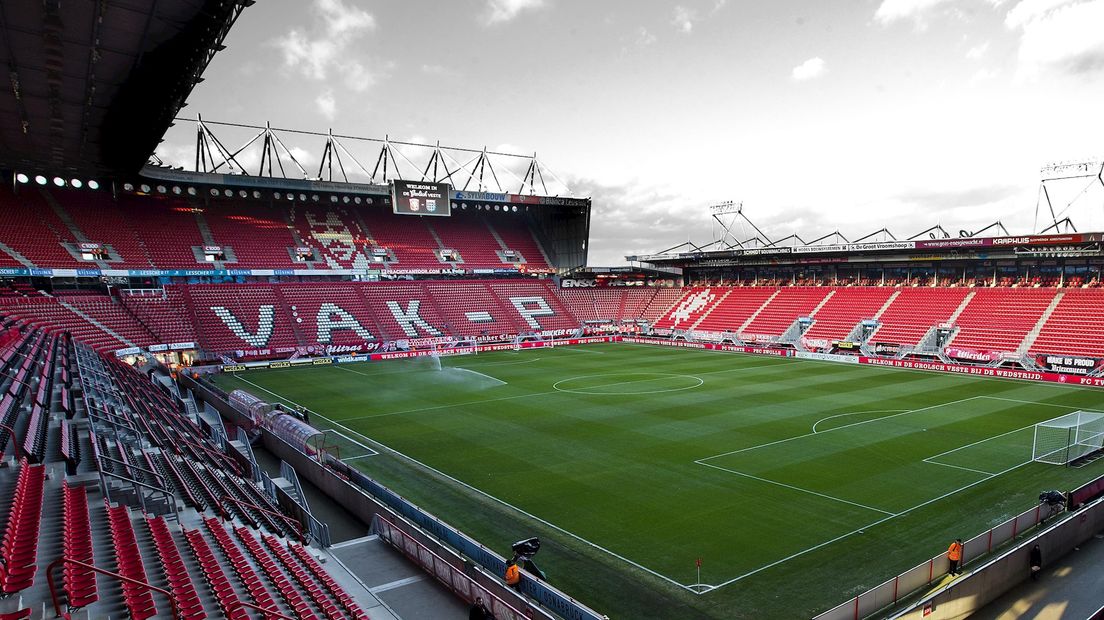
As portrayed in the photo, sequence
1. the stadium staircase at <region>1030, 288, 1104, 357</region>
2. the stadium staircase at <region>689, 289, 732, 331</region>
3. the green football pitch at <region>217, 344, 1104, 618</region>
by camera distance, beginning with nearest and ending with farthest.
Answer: the green football pitch at <region>217, 344, 1104, 618</region> → the stadium staircase at <region>1030, 288, 1104, 357</region> → the stadium staircase at <region>689, 289, 732, 331</region>

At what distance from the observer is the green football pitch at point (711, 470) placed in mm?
13406

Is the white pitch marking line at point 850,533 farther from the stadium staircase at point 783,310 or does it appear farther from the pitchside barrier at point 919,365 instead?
the stadium staircase at point 783,310

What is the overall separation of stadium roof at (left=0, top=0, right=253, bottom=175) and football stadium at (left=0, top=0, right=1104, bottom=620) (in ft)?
0.54

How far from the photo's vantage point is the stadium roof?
17.5 metres

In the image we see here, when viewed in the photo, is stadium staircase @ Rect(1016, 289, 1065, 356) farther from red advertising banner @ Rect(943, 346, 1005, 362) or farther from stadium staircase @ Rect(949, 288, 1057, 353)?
red advertising banner @ Rect(943, 346, 1005, 362)

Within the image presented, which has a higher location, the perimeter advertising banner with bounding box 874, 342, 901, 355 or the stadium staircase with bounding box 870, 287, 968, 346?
the stadium staircase with bounding box 870, 287, 968, 346

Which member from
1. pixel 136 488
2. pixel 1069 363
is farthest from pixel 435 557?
pixel 1069 363

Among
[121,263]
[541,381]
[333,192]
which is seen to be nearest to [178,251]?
[121,263]

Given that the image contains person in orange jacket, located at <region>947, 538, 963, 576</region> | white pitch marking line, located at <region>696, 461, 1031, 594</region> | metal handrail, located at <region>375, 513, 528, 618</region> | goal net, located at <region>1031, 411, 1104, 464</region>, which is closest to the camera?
metal handrail, located at <region>375, 513, 528, 618</region>

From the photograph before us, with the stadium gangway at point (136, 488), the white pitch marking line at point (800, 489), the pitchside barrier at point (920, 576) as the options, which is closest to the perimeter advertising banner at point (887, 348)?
the white pitch marking line at point (800, 489)

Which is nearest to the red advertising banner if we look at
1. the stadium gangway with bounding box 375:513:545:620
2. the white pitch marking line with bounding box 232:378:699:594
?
the white pitch marking line with bounding box 232:378:699:594

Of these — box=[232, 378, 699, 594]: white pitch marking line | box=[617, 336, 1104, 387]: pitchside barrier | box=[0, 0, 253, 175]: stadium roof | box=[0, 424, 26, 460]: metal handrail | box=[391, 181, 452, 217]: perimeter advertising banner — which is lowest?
box=[232, 378, 699, 594]: white pitch marking line

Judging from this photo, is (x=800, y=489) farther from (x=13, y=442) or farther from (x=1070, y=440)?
(x=13, y=442)

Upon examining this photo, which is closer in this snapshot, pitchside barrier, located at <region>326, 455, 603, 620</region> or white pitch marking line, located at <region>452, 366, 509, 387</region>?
pitchside barrier, located at <region>326, 455, 603, 620</region>
